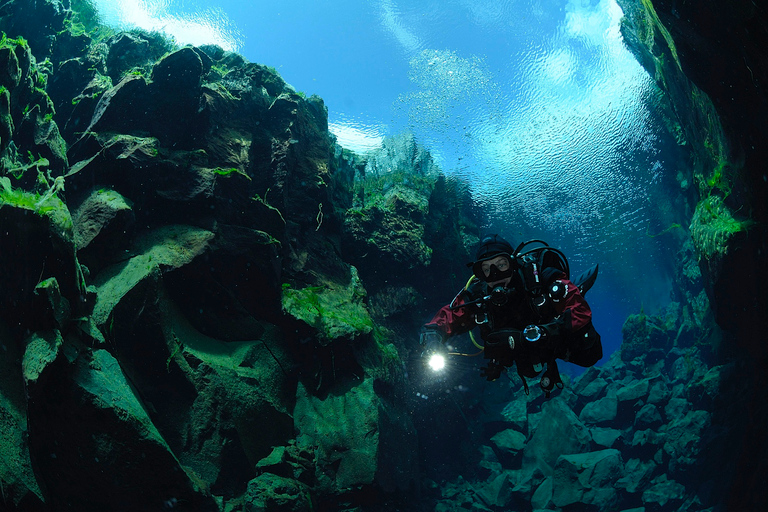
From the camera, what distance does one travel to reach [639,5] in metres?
11.4

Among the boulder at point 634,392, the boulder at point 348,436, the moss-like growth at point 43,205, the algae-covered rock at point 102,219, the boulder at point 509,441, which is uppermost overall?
the boulder at point 634,392

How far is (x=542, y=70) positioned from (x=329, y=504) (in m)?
17.4

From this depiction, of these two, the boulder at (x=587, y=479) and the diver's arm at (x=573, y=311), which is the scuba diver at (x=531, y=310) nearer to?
the diver's arm at (x=573, y=311)

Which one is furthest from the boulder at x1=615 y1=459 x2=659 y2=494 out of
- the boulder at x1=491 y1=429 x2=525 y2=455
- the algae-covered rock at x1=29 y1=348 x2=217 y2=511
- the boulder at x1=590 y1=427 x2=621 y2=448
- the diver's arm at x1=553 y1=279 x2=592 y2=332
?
the algae-covered rock at x1=29 y1=348 x2=217 y2=511

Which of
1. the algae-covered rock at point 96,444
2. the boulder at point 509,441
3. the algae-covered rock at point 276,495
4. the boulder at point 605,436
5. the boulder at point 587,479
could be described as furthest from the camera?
the boulder at point 605,436

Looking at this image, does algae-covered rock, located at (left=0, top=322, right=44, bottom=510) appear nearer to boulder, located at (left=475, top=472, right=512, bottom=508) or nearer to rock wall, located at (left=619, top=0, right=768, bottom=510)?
rock wall, located at (left=619, top=0, right=768, bottom=510)

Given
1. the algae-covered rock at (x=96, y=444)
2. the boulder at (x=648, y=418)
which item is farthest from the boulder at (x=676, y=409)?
the algae-covered rock at (x=96, y=444)

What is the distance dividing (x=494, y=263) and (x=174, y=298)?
617 cm

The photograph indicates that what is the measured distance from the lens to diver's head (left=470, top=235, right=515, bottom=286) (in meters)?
3.18

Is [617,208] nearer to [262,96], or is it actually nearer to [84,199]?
[262,96]

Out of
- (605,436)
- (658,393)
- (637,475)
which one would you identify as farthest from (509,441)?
(658,393)

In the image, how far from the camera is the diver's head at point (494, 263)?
3184mm

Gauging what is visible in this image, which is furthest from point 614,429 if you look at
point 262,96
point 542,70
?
point 262,96

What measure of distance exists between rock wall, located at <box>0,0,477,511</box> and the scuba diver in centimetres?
450
